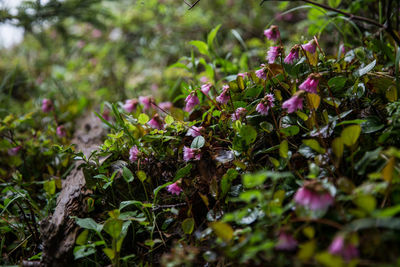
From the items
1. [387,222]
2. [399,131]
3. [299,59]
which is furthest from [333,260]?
[299,59]

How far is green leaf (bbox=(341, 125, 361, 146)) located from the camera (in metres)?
0.84

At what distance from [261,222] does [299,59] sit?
2.38 feet

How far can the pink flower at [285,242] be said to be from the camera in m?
0.69

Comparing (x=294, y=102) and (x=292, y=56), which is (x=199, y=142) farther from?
(x=292, y=56)

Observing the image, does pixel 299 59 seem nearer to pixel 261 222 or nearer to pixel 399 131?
pixel 399 131

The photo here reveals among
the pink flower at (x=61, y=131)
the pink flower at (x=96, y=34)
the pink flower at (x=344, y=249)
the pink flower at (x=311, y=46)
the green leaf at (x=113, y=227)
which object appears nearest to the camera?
the pink flower at (x=344, y=249)

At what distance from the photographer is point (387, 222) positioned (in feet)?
2.15

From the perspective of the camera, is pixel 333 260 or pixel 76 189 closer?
pixel 333 260

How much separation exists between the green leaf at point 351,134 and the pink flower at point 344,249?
0.34m

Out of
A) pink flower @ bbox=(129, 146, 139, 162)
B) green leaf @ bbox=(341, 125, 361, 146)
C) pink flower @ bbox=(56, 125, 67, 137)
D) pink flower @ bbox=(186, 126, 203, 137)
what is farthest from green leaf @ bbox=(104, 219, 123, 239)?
pink flower @ bbox=(56, 125, 67, 137)

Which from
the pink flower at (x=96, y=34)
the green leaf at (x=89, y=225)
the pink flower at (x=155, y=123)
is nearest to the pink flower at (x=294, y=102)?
the pink flower at (x=155, y=123)

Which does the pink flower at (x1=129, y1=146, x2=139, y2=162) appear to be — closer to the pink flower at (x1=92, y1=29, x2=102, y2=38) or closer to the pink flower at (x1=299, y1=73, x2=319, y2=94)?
the pink flower at (x1=299, y1=73, x2=319, y2=94)

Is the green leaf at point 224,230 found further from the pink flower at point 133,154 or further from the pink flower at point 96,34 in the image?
the pink flower at point 96,34

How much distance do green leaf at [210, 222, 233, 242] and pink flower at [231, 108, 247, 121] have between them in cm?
48
